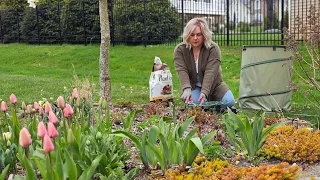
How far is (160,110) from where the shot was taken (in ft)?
17.8

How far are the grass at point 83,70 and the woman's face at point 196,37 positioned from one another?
151cm

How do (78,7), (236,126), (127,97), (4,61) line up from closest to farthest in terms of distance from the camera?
(236,126)
(127,97)
(4,61)
(78,7)

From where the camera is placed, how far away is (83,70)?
13.9 meters

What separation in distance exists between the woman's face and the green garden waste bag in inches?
49.7

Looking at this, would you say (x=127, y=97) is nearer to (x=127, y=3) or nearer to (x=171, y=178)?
(x=171, y=178)

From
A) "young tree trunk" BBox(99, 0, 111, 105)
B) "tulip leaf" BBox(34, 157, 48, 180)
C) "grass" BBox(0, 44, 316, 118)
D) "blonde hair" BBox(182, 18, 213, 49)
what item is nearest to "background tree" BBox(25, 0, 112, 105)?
"young tree trunk" BBox(99, 0, 111, 105)

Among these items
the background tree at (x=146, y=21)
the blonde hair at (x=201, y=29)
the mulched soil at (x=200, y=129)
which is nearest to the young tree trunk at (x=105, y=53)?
the mulched soil at (x=200, y=129)

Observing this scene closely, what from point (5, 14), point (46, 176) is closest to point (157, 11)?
point (5, 14)

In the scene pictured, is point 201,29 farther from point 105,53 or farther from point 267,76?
point 267,76

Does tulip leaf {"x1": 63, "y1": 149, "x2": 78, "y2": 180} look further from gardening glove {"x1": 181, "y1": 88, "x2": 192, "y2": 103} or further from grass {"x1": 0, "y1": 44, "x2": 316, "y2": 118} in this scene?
gardening glove {"x1": 181, "y1": 88, "x2": 192, "y2": 103}

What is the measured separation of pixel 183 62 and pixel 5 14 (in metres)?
21.4

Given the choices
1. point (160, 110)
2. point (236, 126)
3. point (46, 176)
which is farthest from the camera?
point (160, 110)

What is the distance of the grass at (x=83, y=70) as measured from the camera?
816cm

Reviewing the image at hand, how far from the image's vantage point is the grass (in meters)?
8.16
